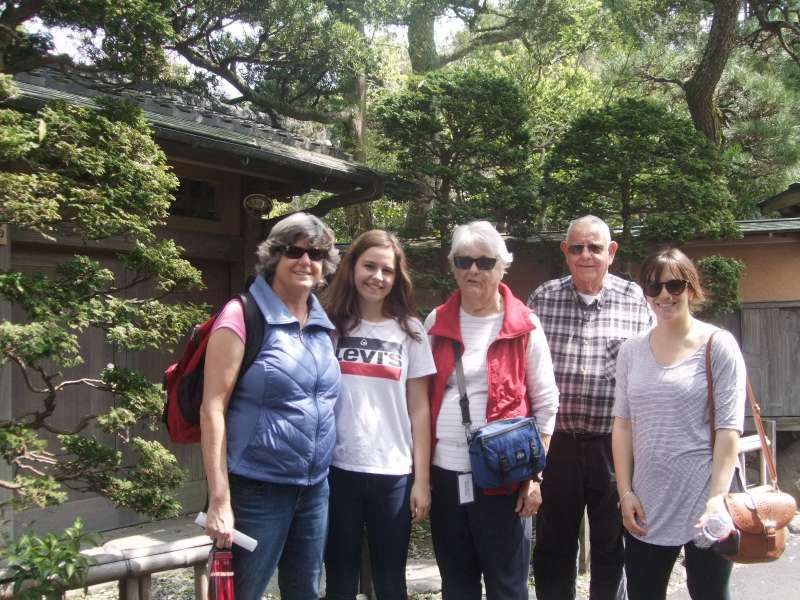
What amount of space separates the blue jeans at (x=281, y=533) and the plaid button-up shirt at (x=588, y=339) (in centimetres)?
124

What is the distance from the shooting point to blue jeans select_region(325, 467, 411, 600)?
9.53 ft

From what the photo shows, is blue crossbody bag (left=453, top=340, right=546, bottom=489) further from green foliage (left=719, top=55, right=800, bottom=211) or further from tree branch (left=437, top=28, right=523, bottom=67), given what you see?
tree branch (left=437, top=28, right=523, bottom=67)

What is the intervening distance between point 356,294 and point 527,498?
106 cm

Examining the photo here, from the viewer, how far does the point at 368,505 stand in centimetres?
293

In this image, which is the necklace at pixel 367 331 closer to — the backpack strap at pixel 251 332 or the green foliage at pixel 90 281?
the backpack strap at pixel 251 332

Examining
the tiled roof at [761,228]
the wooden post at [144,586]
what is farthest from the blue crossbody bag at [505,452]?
the tiled roof at [761,228]

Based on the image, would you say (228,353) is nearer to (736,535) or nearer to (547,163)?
(736,535)

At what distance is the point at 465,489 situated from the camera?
9.78ft

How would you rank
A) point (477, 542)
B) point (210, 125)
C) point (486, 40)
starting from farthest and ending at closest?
point (486, 40), point (210, 125), point (477, 542)

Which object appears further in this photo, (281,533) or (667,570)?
(667,570)

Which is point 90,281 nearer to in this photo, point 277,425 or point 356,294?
point 356,294

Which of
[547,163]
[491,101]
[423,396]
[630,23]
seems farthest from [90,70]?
[630,23]

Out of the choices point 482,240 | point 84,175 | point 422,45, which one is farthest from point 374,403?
point 422,45

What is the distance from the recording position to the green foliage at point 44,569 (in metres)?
2.71
